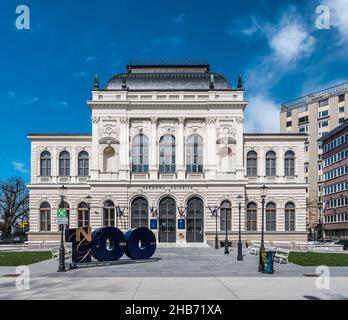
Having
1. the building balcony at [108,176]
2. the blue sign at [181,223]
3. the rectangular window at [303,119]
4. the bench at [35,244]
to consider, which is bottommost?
the bench at [35,244]

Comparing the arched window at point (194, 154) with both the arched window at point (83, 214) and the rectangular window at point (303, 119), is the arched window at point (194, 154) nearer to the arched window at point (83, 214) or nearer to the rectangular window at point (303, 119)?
the arched window at point (83, 214)

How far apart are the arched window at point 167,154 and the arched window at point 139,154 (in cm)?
194

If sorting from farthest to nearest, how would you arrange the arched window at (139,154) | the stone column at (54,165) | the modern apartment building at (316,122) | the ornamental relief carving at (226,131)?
the modern apartment building at (316,122), the stone column at (54,165), the arched window at (139,154), the ornamental relief carving at (226,131)

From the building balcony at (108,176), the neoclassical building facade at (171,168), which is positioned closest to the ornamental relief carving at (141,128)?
the neoclassical building facade at (171,168)

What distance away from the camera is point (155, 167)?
54688 millimetres

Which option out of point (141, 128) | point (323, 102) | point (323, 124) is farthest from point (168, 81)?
point (323, 102)

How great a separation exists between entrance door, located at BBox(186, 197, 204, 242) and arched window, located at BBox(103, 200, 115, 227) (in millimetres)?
9400

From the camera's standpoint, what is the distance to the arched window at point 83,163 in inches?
2228

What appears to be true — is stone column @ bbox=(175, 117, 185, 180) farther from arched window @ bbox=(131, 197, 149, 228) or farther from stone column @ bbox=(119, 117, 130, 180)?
stone column @ bbox=(119, 117, 130, 180)

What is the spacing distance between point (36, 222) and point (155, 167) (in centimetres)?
1691

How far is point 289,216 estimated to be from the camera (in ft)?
183

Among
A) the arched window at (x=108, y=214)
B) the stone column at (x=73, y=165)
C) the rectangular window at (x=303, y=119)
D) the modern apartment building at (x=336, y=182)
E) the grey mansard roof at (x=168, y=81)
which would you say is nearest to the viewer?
the arched window at (x=108, y=214)

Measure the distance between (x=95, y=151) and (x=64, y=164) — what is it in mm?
5182

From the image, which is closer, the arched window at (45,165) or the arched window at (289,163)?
the arched window at (45,165)
